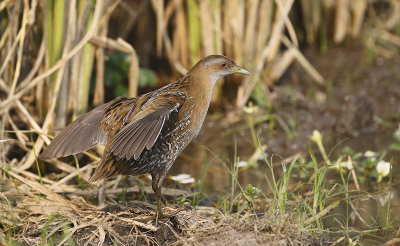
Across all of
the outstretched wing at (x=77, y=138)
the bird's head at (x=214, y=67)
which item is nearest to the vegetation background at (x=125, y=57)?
the outstretched wing at (x=77, y=138)

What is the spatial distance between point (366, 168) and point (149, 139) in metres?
2.17

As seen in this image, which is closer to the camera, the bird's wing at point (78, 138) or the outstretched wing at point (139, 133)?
the outstretched wing at point (139, 133)

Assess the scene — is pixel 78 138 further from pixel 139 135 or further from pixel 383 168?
pixel 383 168

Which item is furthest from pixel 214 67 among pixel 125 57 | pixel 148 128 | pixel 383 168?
pixel 125 57

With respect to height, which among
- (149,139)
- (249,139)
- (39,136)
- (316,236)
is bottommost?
(249,139)

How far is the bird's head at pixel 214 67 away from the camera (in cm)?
397

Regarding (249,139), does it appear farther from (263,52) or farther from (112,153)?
(112,153)

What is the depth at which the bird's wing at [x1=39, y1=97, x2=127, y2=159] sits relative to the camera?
3752 millimetres

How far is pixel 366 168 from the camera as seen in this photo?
4.69m

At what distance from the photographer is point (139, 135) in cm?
324

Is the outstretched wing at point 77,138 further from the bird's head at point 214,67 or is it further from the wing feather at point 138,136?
the bird's head at point 214,67

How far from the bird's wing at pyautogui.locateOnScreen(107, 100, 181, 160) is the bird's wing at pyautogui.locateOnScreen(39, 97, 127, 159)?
46cm

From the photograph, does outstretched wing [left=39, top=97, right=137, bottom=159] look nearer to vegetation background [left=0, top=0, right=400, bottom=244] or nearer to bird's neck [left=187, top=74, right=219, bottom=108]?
vegetation background [left=0, top=0, right=400, bottom=244]

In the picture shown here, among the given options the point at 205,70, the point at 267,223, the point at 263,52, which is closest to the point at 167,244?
the point at 267,223
